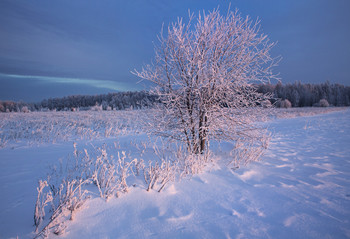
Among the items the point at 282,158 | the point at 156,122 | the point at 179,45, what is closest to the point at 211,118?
the point at 156,122

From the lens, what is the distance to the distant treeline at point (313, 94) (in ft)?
161

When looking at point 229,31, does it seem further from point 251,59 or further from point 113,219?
point 113,219

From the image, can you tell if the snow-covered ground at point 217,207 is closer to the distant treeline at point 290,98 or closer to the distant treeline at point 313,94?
the distant treeline at point 290,98

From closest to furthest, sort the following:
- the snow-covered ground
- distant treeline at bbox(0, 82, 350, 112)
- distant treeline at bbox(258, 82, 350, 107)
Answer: the snow-covered ground → distant treeline at bbox(0, 82, 350, 112) → distant treeline at bbox(258, 82, 350, 107)

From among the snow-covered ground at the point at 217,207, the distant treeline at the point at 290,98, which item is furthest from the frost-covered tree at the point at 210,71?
the distant treeline at the point at 290,98

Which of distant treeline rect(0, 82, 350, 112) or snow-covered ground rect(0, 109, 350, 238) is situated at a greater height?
distant treeline rect(0, 82, 350, 112)

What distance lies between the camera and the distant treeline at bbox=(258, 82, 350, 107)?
4897 cm

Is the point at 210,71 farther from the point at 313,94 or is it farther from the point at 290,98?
the point at 313,94

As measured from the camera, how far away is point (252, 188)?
11.3 ft

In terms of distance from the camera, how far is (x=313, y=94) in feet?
166

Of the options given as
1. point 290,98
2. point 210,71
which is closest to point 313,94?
point 290,98

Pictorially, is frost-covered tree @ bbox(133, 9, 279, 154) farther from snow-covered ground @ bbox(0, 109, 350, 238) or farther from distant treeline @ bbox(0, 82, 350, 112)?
distant treeline @ bbox(0, 82, 350, 112)

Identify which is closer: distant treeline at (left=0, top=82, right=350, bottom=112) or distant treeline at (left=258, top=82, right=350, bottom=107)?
distant treeline at (left=0, top=82, right=350, bottom=112)

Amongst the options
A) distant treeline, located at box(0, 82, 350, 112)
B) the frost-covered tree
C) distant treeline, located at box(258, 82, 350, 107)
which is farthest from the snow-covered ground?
distant treeline, located at box(258, 82, 350, 107)
